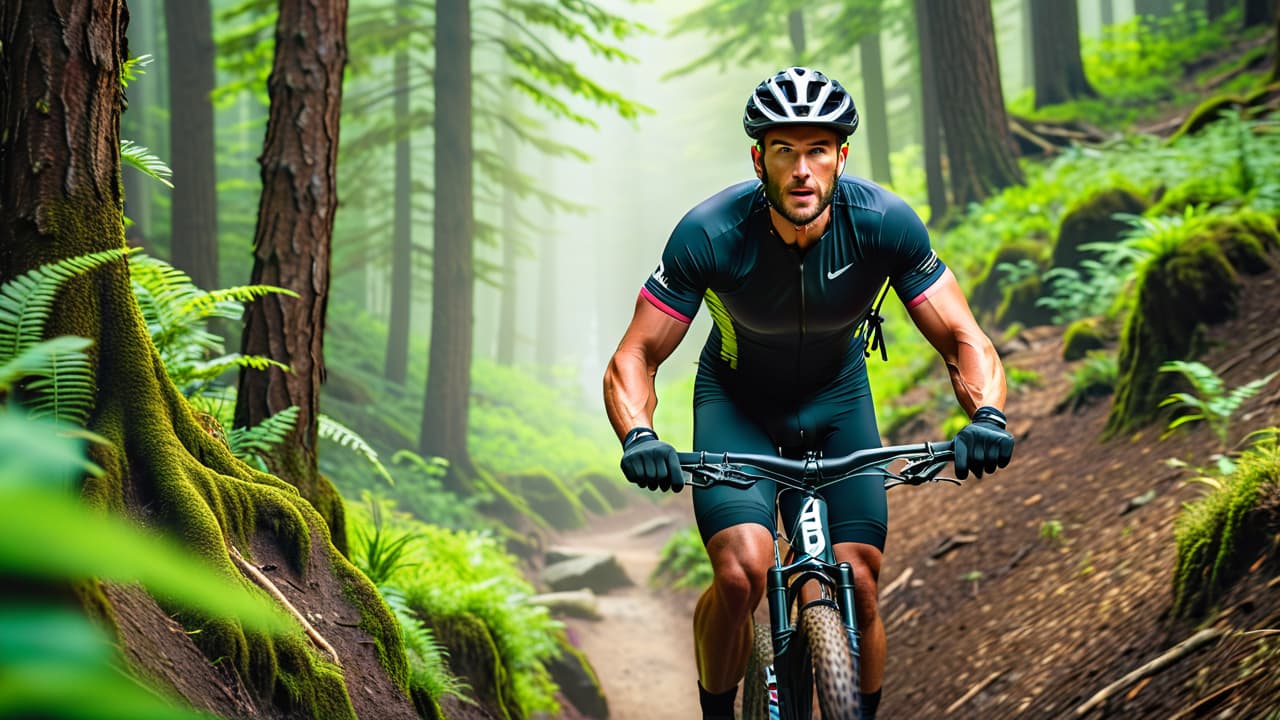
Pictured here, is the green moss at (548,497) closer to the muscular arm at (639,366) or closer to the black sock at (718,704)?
the black sock at (718,704)

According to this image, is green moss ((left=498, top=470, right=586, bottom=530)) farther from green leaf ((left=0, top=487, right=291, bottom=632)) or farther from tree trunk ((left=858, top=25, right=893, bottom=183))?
green leaf ((left=0, top=487, right=291, bottom=632))

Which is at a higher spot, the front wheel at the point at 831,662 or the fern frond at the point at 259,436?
the fern frond at the point at 259,436

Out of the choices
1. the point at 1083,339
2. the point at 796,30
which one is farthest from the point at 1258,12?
the point at 796,30

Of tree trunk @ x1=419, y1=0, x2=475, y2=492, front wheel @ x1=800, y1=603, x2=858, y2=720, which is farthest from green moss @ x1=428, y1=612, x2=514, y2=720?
tree trunk @ x1=419, y1=0, x2=475, y2=492

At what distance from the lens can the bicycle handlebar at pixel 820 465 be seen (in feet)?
11.0

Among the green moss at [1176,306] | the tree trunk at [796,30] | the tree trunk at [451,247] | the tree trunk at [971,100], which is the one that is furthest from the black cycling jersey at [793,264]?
the tree trunk at [796,30]

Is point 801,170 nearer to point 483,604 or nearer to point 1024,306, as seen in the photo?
point 483,604

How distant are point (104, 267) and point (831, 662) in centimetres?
313

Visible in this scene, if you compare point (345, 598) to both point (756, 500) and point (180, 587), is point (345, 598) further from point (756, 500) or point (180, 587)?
point (180, 587)

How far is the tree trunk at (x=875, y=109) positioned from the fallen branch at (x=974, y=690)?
1788 centimetres

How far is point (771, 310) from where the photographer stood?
3.93m

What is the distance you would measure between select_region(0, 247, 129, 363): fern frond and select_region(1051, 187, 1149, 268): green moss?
32.6 feet

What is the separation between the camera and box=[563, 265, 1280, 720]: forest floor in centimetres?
392

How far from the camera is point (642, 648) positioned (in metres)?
11.5
